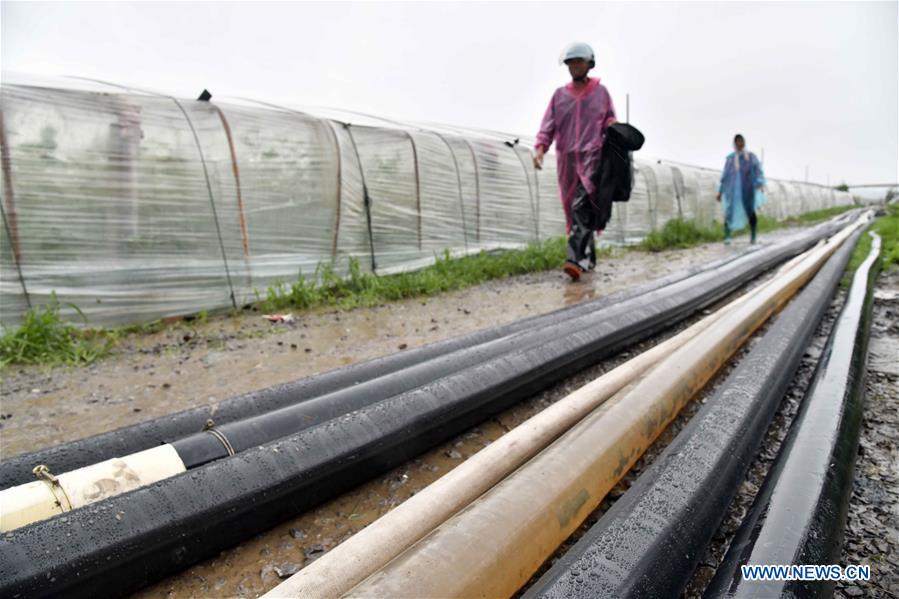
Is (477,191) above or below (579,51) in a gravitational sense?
below

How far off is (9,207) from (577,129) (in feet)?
13.2

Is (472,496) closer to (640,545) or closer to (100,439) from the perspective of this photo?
(640,545)

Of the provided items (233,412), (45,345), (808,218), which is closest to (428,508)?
(233,412)

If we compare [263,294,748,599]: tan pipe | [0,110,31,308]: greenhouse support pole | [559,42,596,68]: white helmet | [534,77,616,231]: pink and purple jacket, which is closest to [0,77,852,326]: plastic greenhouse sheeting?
[0,110,31,308]: greenhouse support pole

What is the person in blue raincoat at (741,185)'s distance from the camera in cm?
792

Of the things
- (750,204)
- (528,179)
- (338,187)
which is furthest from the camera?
(750,204)

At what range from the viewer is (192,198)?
3734 millimetres

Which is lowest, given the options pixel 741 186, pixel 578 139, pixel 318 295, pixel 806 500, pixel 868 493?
pixel 868 493

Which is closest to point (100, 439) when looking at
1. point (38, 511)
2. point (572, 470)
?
point (38, 511)

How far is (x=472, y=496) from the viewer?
91 cm

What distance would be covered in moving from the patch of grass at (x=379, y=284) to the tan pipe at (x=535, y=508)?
2.65 meters

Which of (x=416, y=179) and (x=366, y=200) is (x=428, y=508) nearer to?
(x=366, y=200)

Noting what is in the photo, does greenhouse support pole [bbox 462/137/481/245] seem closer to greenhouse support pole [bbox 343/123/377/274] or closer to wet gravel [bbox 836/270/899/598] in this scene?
greenhouse support pole [bbox 343/123/377/274]

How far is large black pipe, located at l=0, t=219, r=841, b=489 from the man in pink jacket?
2.27 m
